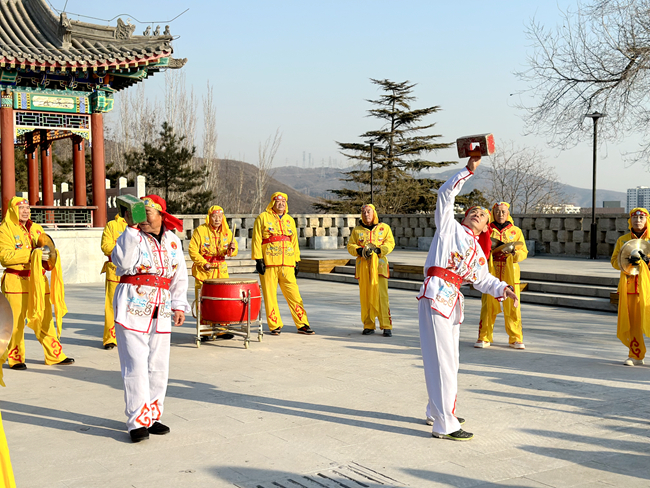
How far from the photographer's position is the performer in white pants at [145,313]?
5.09 meters

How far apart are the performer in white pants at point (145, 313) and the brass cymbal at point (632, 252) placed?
4870 millimetres

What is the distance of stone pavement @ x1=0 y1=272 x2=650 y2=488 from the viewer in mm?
4336

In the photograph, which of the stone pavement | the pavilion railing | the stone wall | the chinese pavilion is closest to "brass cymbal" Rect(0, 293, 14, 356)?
the stone pavement

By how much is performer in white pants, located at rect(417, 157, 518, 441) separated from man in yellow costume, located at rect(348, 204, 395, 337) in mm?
4267

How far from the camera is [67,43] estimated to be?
17.7 meters

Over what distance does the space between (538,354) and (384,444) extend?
3.95m

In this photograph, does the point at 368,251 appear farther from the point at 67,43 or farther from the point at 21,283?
the point at 67,43

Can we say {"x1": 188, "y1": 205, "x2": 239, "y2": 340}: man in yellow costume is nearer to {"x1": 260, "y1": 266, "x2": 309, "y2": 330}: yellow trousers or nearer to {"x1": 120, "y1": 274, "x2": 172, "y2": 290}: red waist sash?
{"x1": 260, "y1": 266, "x2": 309, "y2": 330}: yellow trousers

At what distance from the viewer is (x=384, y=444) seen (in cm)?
492

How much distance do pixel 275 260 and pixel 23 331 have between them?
3.37 meters

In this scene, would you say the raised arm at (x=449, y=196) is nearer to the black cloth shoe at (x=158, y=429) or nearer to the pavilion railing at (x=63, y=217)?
the black cloth shoe at (x=158, y=429)

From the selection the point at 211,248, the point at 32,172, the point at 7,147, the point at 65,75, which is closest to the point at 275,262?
the point at 211,248

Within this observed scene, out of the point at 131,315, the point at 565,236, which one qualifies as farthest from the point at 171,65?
the point at 131,315

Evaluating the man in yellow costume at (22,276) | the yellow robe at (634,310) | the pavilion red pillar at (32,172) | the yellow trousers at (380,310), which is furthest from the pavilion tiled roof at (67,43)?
the yellow robe at (634,310)
